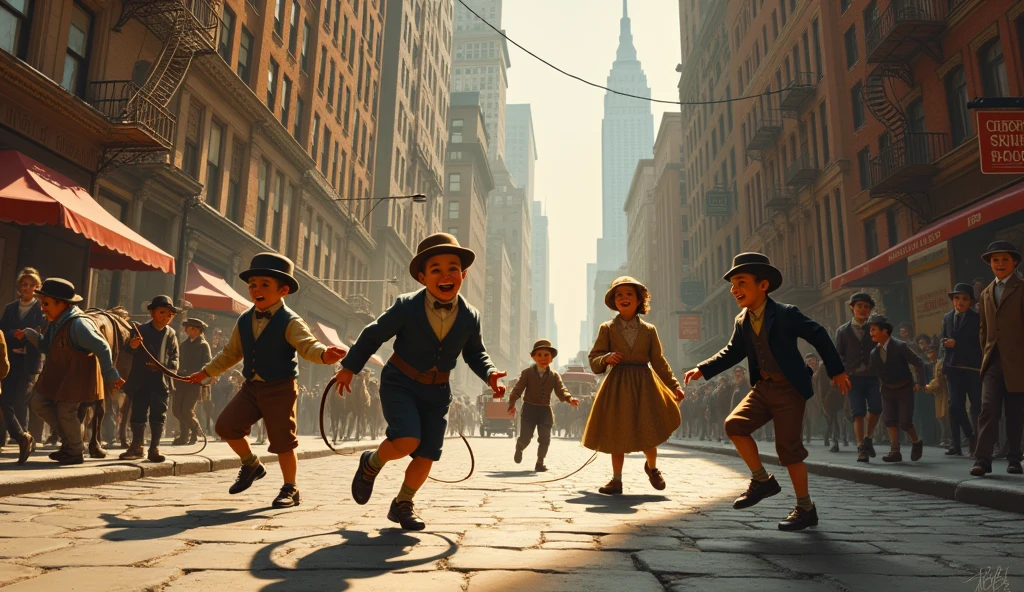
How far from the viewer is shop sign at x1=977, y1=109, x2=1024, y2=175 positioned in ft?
35.6

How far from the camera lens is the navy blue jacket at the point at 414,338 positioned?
4.97m

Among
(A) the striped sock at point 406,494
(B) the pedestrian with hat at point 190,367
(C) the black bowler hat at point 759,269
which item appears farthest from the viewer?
(B) the pedestrian with hat at point 190,367

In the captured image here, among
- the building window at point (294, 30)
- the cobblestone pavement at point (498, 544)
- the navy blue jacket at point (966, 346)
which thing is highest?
the building window at point (294, 30)

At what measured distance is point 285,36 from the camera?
27.8 m

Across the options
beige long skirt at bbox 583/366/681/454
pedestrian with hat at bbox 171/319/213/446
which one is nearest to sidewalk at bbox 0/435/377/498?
pedestrian with hat at bbox 171/319/213/446

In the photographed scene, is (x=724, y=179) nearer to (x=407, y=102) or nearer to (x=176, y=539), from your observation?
(x=407, y=102)

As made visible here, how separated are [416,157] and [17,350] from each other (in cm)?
4885

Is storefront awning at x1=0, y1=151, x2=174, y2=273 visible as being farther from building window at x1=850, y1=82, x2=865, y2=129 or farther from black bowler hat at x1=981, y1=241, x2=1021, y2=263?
building window at x1=850, y1=82, x2=865, y2=129

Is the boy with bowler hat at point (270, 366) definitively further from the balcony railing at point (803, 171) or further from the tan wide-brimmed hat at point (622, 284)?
the balcony railing at point (803, 171)

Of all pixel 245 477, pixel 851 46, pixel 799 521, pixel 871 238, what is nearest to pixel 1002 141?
pixel 799 521

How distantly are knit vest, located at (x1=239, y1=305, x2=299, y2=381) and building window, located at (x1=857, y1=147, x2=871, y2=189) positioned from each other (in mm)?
24766

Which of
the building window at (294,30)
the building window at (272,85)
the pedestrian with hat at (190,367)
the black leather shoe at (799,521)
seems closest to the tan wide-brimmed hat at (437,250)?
the black leather shoe at (799,521)

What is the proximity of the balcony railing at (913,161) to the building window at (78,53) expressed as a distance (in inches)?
749
